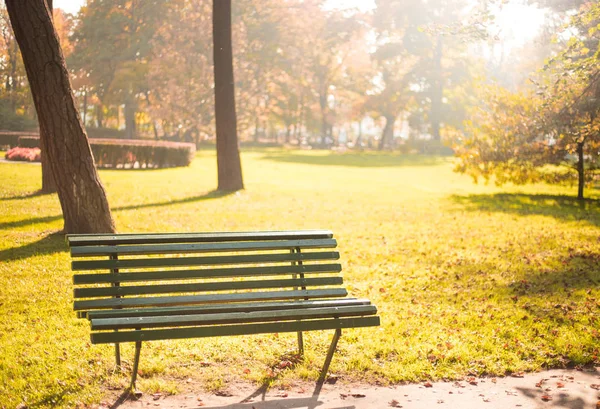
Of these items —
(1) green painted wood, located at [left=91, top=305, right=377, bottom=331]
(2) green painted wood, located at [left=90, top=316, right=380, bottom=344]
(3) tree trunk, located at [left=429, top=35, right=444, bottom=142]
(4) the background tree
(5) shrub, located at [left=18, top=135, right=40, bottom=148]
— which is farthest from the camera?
(3) tree trunk, located at [left=429, top=35, right=444, bottom=142]

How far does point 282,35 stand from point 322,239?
51.1 metres

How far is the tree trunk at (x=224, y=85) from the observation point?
1812cm

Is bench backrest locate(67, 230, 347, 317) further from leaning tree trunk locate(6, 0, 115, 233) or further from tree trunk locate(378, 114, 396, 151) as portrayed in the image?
tree trunk locate(378, 114, 396, 151)

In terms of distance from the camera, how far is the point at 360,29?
60.3 meters

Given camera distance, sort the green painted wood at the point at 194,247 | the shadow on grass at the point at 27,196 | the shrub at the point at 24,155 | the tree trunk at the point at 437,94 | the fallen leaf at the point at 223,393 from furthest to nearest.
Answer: the tree trunk at the point at 437,94 < the shrub at the point at 24,155 < the shadow on grass at the point at 27,196 < the green painted wood at the point at 194,247 < the fallen leaf at the point at 223,393

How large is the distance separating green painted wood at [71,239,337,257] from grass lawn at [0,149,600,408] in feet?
3.09

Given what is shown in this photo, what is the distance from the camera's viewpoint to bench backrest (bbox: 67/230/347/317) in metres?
4.82

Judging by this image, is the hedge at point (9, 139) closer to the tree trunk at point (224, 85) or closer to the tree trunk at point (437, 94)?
the tree trunk at point (224, 85)

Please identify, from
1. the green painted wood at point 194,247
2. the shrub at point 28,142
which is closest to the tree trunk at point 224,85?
the shrub at point 28,142

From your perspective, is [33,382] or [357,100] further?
[357,100]

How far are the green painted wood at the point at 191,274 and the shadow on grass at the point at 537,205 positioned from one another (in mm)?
11691

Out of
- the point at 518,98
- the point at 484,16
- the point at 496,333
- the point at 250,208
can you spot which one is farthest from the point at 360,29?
the point at 496,333

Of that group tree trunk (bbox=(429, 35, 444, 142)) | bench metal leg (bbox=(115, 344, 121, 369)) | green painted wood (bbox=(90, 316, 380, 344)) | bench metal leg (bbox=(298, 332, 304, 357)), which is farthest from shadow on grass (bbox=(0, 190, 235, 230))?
tree trunk (bbox=(429, 35, 444, 142))

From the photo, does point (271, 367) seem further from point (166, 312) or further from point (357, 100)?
point (357, 100)
